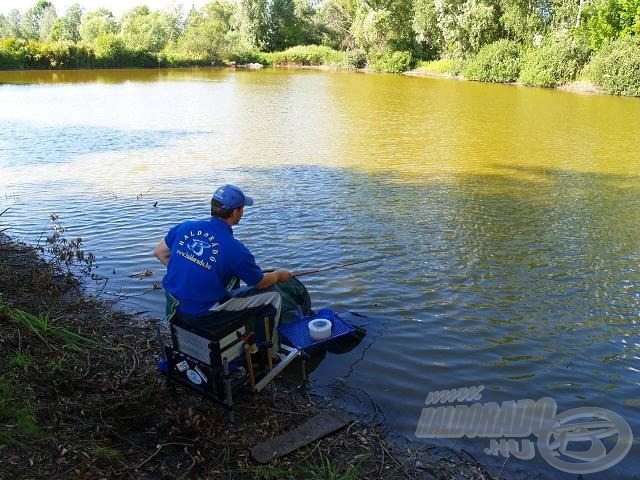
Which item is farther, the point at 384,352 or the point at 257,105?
the point at 257,105

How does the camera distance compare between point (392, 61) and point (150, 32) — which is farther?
point (150, 32)

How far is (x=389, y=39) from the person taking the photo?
58.3m

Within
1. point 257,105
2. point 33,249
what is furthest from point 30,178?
point 257,105

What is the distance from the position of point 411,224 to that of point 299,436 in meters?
6.37

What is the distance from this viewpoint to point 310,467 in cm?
371

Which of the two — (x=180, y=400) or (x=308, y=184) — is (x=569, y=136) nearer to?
(x=308, y=184)

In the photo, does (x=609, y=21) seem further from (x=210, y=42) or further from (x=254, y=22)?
(x=254, y=22)

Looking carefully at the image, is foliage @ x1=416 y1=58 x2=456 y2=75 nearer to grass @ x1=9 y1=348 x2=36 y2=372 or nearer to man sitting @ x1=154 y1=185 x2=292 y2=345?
man sitting @ x1=154 y1=185 x2=292 y2=345

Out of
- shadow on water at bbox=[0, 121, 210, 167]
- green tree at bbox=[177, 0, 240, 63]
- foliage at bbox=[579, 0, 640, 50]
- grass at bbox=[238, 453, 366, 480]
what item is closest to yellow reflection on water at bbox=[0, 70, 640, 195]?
shadow on water at bbox=[0, 121, 210, 167]

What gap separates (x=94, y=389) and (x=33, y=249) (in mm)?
4695

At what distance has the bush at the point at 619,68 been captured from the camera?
105 ft

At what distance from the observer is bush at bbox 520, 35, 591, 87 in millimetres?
36906

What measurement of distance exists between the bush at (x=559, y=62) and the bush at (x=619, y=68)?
7.20 ft

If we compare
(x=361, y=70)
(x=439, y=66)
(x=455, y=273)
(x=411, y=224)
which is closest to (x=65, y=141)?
(x=411, y=224)
